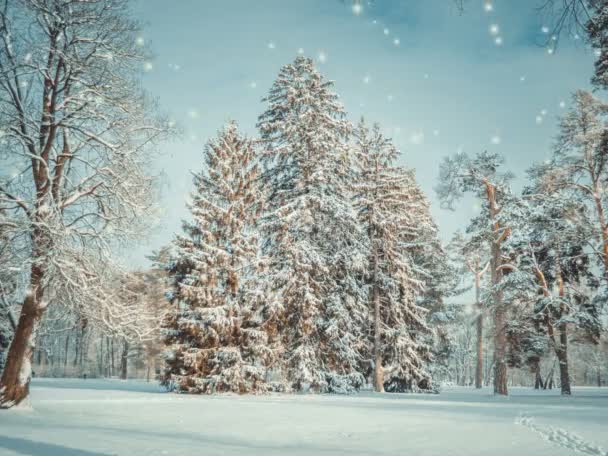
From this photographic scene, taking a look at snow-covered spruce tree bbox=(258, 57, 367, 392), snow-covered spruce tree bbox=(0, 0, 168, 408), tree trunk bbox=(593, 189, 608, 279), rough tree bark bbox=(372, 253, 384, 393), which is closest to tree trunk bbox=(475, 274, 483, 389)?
rough tree bark bbox=(372, 253, 384, 393)

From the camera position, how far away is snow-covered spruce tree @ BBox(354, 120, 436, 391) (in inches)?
894

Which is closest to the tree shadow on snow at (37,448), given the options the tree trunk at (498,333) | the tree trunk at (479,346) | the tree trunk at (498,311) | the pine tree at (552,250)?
the pine tree at (552,250)

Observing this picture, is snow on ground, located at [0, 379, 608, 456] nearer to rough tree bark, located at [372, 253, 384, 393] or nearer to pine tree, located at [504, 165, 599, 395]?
pine tree, located at [504, 165, 599, 395]

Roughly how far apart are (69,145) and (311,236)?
11.8 meters

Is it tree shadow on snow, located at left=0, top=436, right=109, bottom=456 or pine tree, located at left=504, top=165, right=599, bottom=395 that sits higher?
pine tree, located at left=504, top=165, right=599, bottom=395

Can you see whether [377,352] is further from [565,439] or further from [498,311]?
[565,439]

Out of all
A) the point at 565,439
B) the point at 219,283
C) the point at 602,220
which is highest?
the point at 602,220

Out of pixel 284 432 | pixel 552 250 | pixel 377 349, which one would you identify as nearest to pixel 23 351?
pixel 284 432

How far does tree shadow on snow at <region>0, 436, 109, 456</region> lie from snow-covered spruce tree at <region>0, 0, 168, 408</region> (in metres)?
4.37

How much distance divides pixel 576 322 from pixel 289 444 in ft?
60.2

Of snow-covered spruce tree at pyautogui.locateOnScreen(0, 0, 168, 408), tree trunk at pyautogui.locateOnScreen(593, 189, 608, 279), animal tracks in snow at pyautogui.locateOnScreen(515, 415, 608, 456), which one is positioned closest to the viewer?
animal tracks in snow at pyautogui.locateOnScreen(515, 415, 608, 456)

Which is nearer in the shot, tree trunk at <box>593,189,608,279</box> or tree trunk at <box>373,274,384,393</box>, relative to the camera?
tree trunk at <box>593,189,608,279</box>

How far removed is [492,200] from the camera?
827 inches

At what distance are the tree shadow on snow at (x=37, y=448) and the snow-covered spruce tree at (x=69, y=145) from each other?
437 centimetres
